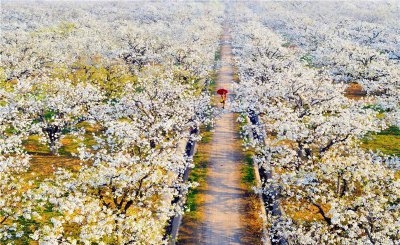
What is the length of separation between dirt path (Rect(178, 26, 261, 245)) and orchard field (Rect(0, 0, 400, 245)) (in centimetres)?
15

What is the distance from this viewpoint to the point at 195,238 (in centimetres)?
2984

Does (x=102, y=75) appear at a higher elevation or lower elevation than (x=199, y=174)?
higher

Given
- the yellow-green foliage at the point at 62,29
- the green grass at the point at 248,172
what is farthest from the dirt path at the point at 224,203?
the yellow-green foliage at the point at 62,29

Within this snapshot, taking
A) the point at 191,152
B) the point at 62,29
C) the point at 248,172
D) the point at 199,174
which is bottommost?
the point at 199,174

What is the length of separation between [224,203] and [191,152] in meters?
13.3

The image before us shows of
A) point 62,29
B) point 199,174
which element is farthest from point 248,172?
point 62,29

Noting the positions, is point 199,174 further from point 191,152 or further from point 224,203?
point 191,152

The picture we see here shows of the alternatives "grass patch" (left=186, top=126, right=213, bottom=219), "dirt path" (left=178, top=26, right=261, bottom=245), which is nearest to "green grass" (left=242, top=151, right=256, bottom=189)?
"dirt path" (left=178, top=26, right=261, bottom=245)

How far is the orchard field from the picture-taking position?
76.1 ft

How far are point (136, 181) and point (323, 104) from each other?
2596 cm

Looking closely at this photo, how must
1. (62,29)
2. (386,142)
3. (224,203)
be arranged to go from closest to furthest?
1. (224,203)
2. (386,142)
3. (62,29)

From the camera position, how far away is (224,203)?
113ft

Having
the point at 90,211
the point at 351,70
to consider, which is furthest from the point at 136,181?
the point at 351,70

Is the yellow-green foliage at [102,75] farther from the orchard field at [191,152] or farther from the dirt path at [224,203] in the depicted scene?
the dirt path at [224,203]
